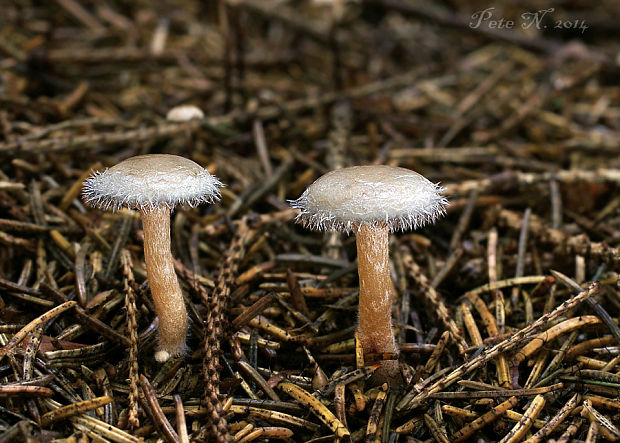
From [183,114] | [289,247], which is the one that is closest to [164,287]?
[289,247]

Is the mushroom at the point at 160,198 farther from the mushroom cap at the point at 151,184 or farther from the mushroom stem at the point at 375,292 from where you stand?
the mushroom stem at the point at 375,292

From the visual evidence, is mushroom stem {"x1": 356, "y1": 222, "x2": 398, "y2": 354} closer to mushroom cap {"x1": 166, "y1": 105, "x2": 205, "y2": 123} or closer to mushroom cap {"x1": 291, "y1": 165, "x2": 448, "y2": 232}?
mushroom cap {"x1": 291, "y1": 165, "x2": 448, "y2": 232}

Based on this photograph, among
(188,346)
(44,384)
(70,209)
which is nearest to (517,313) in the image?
(188,346)

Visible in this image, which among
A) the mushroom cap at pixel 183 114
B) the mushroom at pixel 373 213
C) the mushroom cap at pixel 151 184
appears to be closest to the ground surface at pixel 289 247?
the mushroom cap at pixel 183 114

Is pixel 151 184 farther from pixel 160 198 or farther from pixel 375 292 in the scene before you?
pixel 375 292

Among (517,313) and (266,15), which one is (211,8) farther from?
(517,313)

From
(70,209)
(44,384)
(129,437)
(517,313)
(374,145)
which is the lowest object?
(129,437)
